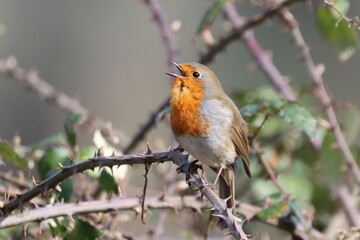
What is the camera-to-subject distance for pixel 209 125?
306 centimetres

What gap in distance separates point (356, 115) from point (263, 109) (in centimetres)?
77

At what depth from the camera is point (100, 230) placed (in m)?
2.52

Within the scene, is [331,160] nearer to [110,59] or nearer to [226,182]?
[226,182]

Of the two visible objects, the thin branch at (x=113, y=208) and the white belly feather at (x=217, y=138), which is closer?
the thin branch at (x=113, y=208)

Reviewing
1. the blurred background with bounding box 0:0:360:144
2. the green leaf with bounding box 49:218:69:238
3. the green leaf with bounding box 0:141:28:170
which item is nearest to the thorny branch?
the green leaf with bounding box 49:218:69:238

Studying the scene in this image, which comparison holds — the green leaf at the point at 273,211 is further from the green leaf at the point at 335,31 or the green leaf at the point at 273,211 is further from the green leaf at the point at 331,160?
the green leaf at the point at 335,31

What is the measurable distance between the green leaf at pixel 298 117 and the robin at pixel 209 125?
250mm

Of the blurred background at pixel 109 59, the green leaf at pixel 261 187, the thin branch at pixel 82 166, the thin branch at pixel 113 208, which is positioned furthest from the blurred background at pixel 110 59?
the thin branch at pixel 82 166

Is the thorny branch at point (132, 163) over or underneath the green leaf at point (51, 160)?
underneath

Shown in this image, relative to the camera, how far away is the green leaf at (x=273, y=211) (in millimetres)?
2598

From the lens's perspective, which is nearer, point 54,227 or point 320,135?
point 54,227

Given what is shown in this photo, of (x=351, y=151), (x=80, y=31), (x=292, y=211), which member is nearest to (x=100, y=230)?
(x=292, y=211)

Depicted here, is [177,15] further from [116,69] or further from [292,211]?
[292,211]

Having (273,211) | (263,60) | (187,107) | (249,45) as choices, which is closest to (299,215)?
(273,211)
